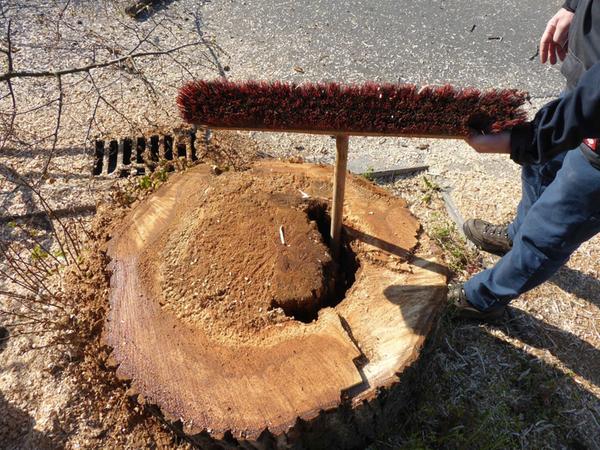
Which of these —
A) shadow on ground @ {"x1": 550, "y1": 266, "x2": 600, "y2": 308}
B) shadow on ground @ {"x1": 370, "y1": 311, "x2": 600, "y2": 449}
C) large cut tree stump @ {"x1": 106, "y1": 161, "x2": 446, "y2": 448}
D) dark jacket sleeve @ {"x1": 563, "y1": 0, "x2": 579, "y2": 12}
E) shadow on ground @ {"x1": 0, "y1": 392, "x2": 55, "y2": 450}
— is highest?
dark jacket sleeve @ {"x1": 563, "y1": 0, "x2": 579, "y2": 12}

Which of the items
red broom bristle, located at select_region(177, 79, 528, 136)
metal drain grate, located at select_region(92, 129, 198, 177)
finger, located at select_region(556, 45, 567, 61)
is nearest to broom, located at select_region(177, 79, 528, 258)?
red broom bristle, located at select_region(177, 79, 528, 136)

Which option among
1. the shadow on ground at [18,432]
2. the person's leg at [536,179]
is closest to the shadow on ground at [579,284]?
the person's leg at [536,179]

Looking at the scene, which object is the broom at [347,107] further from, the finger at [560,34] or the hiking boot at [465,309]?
the hiking boot at [465,309]

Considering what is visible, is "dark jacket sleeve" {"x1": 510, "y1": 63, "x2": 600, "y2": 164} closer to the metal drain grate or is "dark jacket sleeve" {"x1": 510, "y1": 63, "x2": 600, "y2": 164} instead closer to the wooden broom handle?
the wooden broom handle

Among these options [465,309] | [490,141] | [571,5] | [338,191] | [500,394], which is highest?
[571,5]

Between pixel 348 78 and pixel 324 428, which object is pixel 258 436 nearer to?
pixel 324 428

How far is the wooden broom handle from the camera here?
1.46m

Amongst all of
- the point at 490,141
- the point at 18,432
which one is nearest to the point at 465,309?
the point at 490,141

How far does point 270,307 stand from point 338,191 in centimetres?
44

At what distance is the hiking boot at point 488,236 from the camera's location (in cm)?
249

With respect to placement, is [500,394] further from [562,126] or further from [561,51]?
[561,51]

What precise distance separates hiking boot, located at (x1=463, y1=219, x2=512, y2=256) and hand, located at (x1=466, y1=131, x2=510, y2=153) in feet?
3.84

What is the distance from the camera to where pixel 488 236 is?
251cm

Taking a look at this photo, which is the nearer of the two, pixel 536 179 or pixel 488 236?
pixel 536 179
